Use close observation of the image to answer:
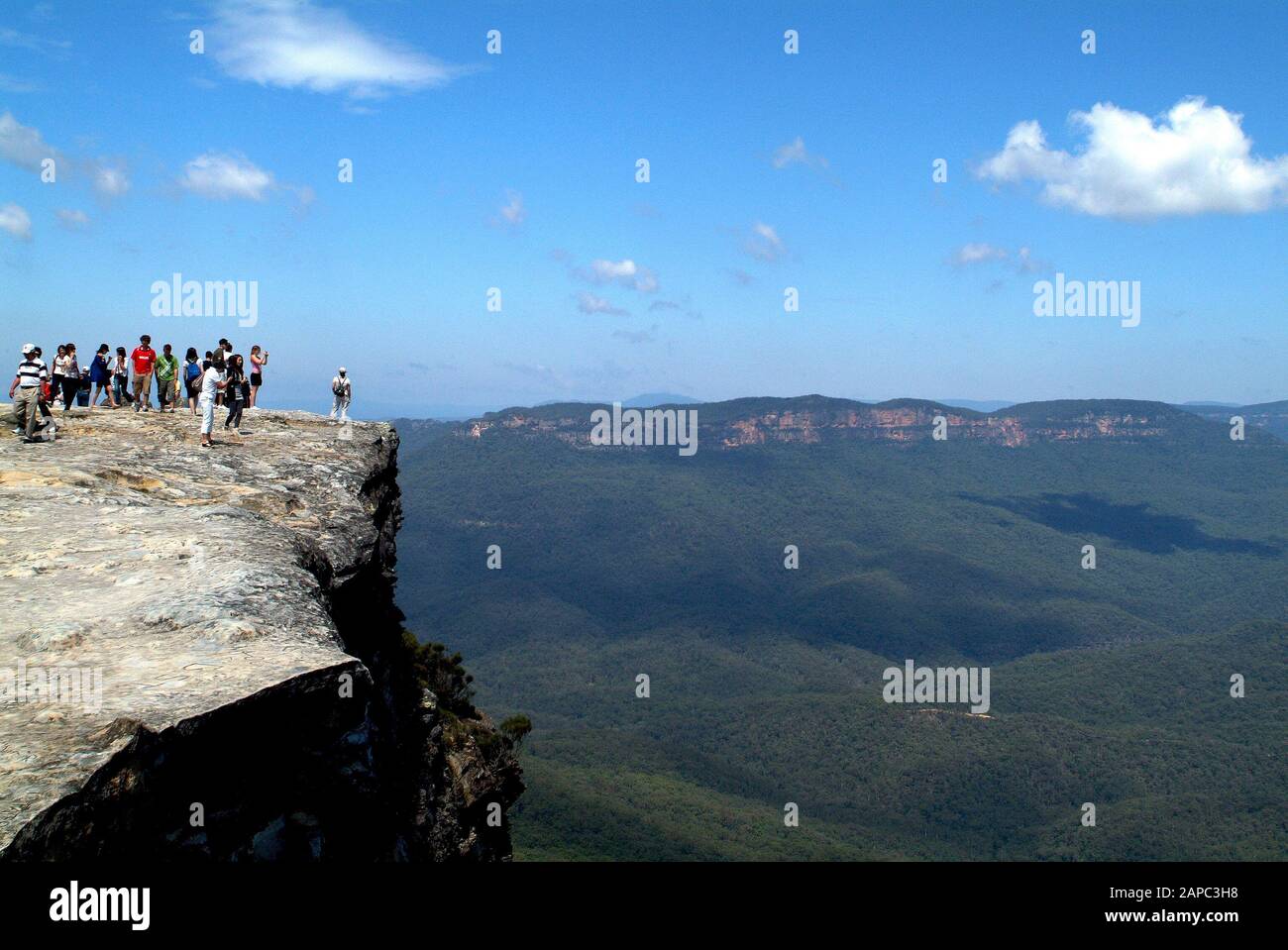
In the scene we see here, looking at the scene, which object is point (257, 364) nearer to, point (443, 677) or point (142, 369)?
point (142, 369)

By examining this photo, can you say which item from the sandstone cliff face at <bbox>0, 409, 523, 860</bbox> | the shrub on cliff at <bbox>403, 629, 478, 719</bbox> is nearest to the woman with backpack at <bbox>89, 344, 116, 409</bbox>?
the sandstone cliff face at <bbox>0, 409, 523, 860</bbox>

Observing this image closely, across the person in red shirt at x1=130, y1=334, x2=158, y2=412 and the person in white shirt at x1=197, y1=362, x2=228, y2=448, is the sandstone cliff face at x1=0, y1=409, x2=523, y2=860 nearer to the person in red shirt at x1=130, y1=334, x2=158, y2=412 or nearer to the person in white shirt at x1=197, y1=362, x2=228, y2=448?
the person in white shirt at x1=197, y1=362, x2=228, y2=448

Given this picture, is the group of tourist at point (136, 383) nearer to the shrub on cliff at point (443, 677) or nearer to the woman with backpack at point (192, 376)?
the woman with backpack at point (192, 376)

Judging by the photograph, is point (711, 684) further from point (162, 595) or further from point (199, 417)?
point (162, 595)

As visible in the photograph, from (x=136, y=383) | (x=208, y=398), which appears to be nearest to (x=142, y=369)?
(x=136, y=383)

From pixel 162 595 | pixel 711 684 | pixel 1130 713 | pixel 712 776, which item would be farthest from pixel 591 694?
pixel 162 595
